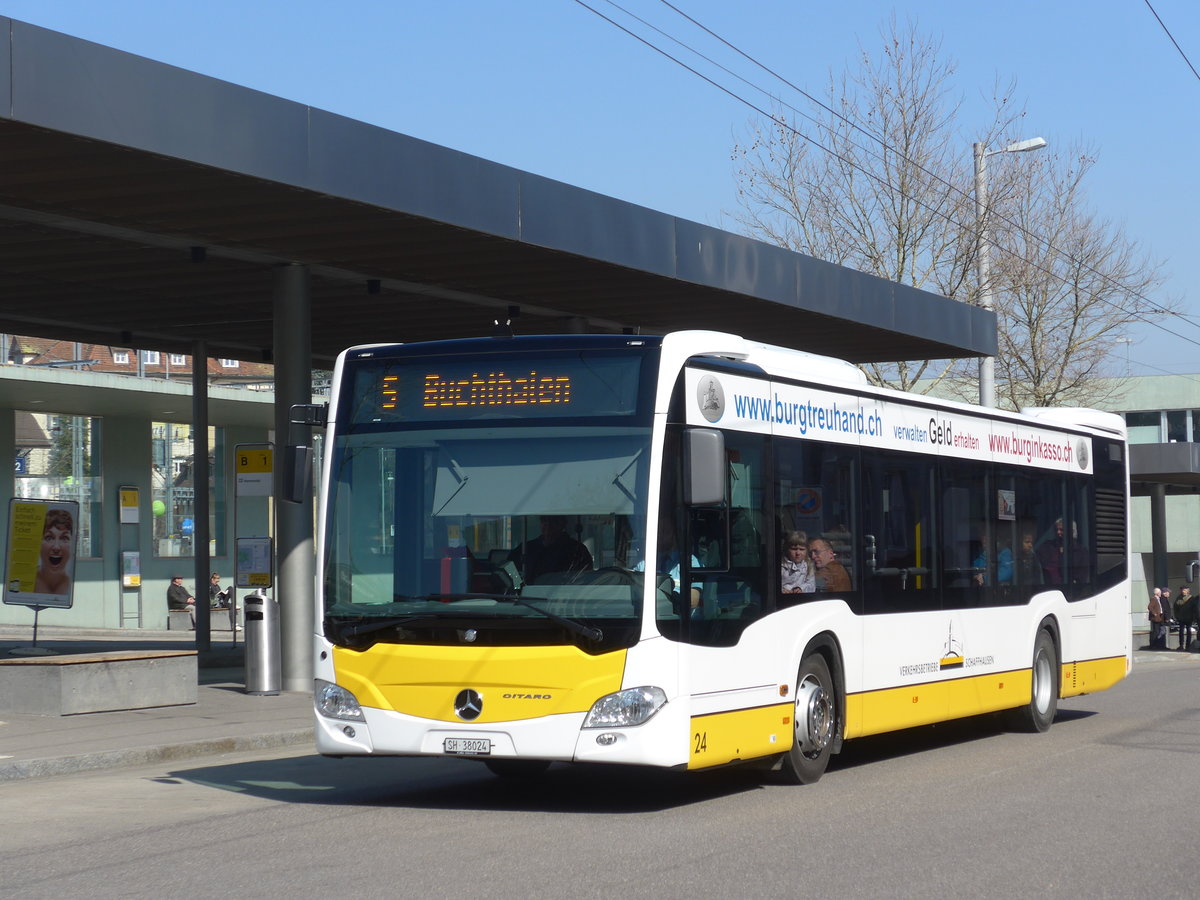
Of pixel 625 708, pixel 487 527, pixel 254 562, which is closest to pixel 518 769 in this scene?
pixel 625 708

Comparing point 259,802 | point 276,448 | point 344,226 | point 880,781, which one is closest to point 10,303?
point 276,448

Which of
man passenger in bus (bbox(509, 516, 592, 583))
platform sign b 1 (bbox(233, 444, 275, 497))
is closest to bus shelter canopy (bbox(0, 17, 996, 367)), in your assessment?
platform sign b 1 (bbox(233, 444, 275, 497))

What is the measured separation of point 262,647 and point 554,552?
28.7 ft

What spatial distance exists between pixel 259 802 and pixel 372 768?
94.9 inches

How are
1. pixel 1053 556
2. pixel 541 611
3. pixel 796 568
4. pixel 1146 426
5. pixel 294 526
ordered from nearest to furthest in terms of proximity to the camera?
pixel 541 611 < pixel 796 568 < pixel 1053 556 < pixel 294 526 < pixel 1146 426

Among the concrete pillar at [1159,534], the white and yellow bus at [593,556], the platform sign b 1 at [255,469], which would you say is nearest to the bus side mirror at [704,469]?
the white and yellow bus at [593,556]

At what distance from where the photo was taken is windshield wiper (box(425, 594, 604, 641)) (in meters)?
9.62

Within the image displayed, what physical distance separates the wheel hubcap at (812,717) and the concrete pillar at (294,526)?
7.94 meters

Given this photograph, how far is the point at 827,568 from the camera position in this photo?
38.5 ft

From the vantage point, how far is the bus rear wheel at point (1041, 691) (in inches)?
615

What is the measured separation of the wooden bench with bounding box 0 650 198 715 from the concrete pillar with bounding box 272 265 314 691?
66.5 inches

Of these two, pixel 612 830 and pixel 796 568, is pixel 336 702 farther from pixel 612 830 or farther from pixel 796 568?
pixel 796 568

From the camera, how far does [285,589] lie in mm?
18047

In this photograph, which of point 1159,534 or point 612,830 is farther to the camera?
point 1159,534
